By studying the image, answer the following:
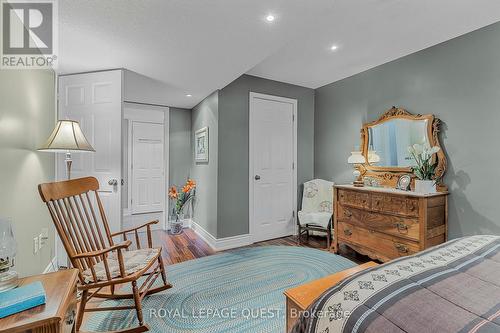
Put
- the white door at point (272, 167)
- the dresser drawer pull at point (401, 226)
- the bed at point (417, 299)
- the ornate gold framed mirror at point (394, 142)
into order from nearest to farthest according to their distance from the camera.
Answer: the bed at point (417, 299) < the dresser drawer pull at point (401, 226) < the ornate gold framed mirror at point (394, 142) < the white door at point (272, 167)

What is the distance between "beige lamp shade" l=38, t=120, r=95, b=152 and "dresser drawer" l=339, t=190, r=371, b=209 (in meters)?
2.75

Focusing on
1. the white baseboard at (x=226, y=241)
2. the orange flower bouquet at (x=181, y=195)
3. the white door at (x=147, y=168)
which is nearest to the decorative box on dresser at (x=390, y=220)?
the white baseboard at (x=226, y=241)

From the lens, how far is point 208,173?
141 inches

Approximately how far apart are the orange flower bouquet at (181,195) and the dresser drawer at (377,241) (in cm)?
246

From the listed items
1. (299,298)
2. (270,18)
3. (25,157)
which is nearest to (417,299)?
(299,298)

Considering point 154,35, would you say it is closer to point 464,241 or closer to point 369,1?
point 369,1

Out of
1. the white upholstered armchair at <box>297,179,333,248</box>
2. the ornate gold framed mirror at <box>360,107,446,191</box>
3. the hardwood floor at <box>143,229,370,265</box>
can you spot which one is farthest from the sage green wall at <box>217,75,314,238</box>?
the ornate gold framed mirror at <box>360,107,446,191</box>

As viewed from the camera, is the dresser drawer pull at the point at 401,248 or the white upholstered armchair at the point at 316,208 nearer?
the dresser drawer pull at the point at 401,248

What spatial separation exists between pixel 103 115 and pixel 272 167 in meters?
2.30

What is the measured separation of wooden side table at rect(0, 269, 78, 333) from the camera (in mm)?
914

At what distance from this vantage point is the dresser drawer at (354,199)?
2.67 metres

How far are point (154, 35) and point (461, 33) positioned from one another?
9.40 feet

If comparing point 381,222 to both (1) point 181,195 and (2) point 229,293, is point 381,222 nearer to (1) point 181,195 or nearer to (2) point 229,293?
(2) point 229,293

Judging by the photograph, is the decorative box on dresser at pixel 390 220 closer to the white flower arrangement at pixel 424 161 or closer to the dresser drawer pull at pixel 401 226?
the dresser drawer pull at pixel 401 226
